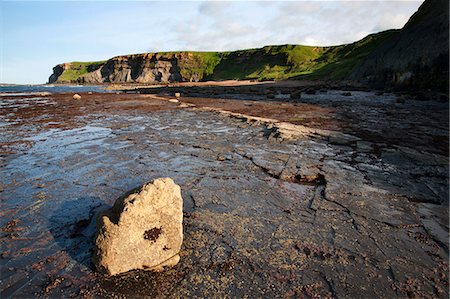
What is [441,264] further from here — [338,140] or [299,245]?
[338,140]

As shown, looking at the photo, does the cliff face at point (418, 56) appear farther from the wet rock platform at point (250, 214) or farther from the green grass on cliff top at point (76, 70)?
the green grass on cliff top at point (76, 70)

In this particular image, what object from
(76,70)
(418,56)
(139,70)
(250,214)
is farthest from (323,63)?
(76,70)

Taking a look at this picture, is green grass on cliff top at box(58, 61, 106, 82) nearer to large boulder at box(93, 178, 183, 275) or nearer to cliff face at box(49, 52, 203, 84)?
cliff face at box(49, 52, 203, 84)

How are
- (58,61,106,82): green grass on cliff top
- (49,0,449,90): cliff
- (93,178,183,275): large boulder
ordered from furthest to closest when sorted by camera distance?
(58,61,106,82): green grass on cliff top
(49,0,449,90): cliff
(93,178,183,275): large boulder

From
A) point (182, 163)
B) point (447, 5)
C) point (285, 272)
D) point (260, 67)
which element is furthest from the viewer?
point (260, 67)

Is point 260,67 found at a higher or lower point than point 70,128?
higher

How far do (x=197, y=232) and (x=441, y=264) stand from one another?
293cm

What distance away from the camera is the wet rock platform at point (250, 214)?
297 centimetres

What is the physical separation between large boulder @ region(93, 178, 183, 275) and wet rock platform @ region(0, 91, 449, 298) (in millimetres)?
151

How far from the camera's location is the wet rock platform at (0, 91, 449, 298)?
2.97 metres

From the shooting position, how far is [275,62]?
9125 centimetres

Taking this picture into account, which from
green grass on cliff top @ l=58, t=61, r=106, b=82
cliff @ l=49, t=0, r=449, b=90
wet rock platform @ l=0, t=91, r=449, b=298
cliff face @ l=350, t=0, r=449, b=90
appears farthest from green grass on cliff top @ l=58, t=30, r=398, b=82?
wet rock platform @ l=0, t=91, r=449, b=298

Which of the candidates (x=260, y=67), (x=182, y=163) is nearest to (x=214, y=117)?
(x=182, y=163)

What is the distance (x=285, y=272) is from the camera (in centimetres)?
312
